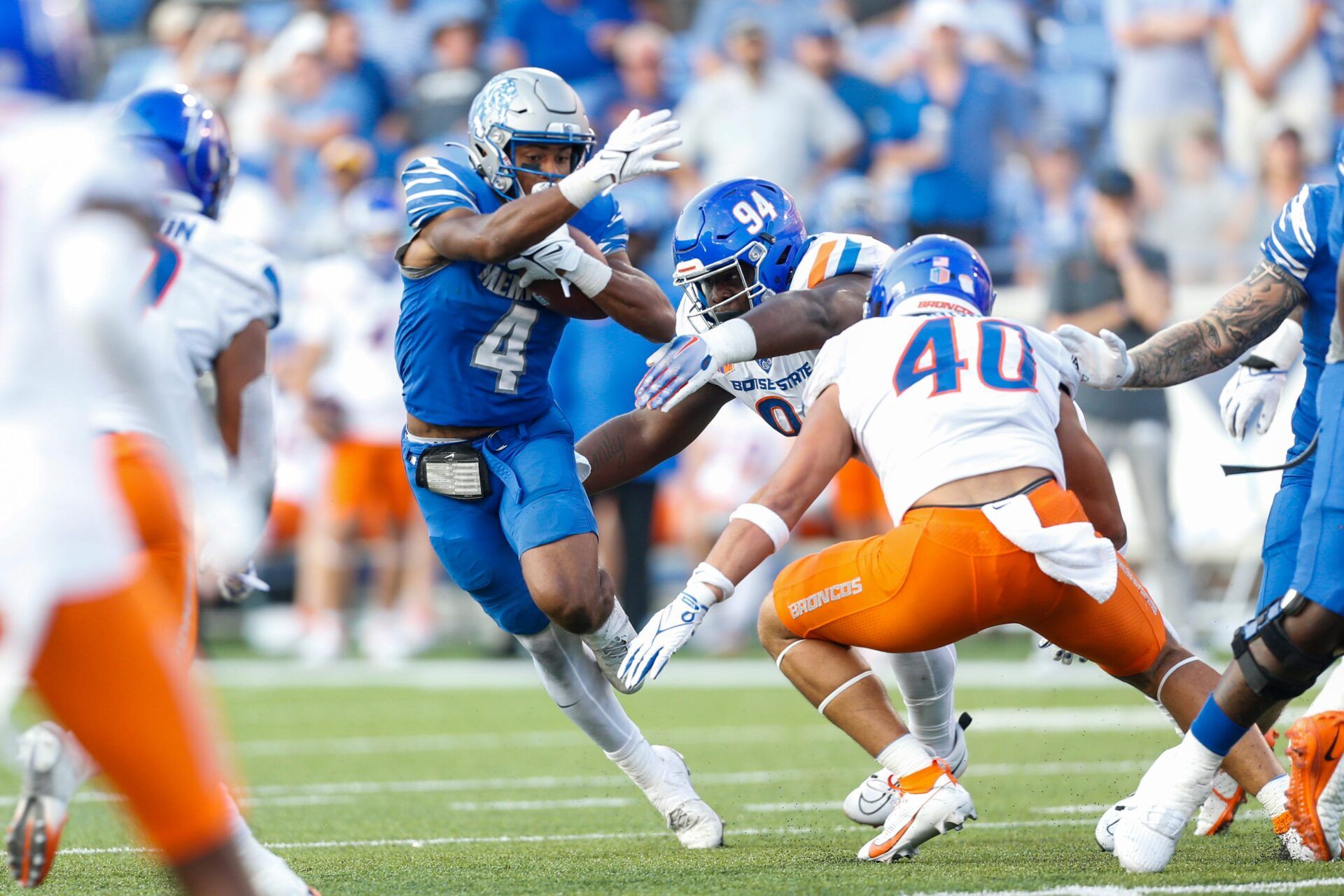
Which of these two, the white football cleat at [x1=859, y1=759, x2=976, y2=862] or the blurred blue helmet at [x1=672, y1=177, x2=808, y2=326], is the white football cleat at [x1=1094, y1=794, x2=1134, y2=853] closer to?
the white football cleat at [x1=859, y1=759, x2=976, y2=862]

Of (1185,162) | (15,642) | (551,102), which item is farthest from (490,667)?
(15,642)

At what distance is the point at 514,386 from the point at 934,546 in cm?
151

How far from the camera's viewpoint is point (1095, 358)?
4238mm

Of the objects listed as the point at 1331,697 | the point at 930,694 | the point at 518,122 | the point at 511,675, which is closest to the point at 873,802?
the point at 930,694

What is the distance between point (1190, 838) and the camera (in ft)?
13.9

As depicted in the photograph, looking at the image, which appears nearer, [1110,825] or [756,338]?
[1110,825]

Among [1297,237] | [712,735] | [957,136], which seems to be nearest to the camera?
[1297,237]

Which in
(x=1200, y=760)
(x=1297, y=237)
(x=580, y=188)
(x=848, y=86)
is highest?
(x=1297, y=237)

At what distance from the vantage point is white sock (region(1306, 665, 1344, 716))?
3920 millimetres

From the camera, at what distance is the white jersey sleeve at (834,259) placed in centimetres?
466

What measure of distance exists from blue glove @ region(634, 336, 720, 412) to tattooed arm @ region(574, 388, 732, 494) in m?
0.64

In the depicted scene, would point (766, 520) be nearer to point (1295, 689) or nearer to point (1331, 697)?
point (1295, 689)

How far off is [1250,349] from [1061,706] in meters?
A: 3.39

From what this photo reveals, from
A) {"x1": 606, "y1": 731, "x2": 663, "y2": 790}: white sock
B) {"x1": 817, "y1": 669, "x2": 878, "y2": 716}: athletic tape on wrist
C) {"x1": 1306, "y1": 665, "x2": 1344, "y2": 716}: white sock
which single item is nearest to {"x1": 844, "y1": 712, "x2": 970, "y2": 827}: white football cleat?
{"x1": 817, "y1": 669, "x2": 878, "y2": 716}: athletic tape on wrist
